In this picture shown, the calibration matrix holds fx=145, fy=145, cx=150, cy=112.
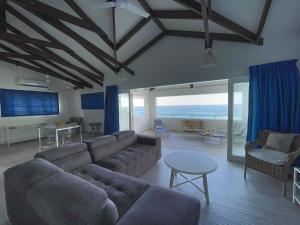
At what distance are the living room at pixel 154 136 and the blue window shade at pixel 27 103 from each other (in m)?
0.04

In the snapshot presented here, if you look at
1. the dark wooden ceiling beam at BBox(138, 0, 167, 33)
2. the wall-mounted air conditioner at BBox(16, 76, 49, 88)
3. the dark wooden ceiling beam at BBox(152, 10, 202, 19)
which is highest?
the dark wooden ceiling beam at BBox(138, 0, 167, 33)

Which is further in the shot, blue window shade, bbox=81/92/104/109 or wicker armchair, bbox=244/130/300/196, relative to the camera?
blue window shade, bbox=81/92/104/109

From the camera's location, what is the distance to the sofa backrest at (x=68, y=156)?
206 centimetres

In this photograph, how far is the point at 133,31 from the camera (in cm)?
380

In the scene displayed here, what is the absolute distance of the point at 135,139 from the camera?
3.57m

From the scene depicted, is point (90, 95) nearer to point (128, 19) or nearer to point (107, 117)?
point (107, 117)

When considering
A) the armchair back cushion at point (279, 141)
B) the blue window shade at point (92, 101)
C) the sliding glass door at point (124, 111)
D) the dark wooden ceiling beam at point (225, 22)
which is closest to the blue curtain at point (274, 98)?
the armchair back cushion at point (279, 141)

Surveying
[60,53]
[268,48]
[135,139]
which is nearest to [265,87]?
[268,48]

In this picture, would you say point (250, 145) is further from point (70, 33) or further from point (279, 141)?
point (70, 33)

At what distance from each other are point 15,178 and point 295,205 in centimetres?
344

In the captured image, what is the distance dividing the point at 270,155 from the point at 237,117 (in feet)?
3.85

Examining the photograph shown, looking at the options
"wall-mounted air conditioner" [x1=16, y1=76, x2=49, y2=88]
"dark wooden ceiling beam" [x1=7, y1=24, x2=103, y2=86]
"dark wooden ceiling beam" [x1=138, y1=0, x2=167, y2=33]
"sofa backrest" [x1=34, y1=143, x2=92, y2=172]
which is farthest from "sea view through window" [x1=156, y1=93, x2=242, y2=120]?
"sofa backrest" [x1=34, y1=143, x2=92, y2=172]

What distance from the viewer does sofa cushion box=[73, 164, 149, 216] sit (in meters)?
1.44

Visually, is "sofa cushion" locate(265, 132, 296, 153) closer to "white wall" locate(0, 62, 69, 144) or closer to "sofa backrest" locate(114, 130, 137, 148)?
"sofa backrest" locate(114, 130, 137, 148)
